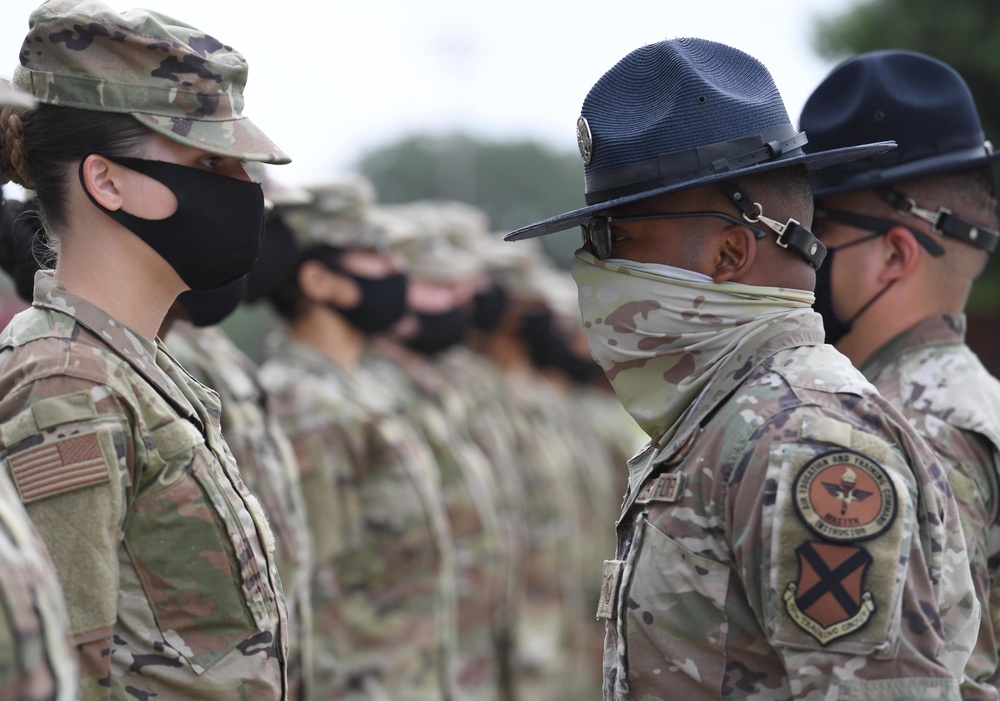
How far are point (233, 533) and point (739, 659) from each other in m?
1.17

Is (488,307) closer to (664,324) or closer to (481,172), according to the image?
(664,324)

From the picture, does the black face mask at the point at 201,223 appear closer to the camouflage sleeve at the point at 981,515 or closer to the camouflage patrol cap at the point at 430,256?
the camouflage sleeve at the point at 981,515

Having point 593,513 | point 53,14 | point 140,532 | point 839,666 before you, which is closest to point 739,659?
point 839,666

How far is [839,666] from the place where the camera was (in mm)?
2256

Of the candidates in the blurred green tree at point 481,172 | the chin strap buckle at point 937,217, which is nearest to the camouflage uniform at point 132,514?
the chin strap buckle at point 937,217

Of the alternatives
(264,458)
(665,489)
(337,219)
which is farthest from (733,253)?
(337,219)

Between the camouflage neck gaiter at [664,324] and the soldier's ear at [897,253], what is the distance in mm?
1106

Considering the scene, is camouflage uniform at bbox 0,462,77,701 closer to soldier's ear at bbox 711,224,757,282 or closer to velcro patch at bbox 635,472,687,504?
velcro patch at bbox 635,472,687,504

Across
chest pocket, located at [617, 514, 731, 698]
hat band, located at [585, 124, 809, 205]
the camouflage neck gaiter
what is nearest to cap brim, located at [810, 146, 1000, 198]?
hat band, located at [585, 124, 809, 205]

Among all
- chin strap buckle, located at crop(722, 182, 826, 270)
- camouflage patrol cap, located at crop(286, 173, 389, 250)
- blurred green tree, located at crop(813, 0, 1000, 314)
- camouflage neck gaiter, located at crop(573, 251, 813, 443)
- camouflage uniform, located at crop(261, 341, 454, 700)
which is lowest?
camouflage uniform, located at crop(261, 341, 454, 700)

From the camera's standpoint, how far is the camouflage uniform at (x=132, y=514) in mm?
2438

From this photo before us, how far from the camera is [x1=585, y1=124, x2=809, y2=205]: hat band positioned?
2.69 m

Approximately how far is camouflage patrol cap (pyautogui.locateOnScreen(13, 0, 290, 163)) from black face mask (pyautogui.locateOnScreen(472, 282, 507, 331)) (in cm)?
819

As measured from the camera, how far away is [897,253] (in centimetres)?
373
